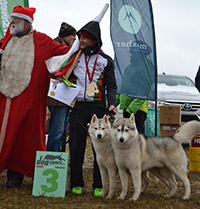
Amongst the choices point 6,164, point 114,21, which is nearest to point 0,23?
point 114,21

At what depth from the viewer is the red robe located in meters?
4.91

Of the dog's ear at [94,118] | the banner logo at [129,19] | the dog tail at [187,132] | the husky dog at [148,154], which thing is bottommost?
the husky dog at [148,154]

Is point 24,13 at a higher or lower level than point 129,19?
lower

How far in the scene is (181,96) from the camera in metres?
10.2

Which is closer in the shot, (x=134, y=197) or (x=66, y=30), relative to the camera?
(x=134, y=197)

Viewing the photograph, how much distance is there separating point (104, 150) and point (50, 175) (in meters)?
0.70

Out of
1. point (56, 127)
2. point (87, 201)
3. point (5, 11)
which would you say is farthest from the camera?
point (5, 11)

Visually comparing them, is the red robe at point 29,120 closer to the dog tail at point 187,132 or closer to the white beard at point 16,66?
the white beard at point 16,66

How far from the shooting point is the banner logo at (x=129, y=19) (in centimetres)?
661

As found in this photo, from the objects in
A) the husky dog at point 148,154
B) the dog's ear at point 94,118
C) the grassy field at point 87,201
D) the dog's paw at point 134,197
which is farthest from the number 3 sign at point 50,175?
the dog's paw at point 134,197

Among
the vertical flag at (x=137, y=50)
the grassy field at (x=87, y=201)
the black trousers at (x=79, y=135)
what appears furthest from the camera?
the vertical flag at (x=137, y=50)

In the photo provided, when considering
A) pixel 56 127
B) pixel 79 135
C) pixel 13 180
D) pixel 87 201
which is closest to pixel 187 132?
pixel 79 135

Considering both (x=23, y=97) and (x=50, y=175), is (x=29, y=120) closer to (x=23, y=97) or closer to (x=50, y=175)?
(x=23, y=97)

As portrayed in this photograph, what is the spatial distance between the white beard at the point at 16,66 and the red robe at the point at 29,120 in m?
0.06
